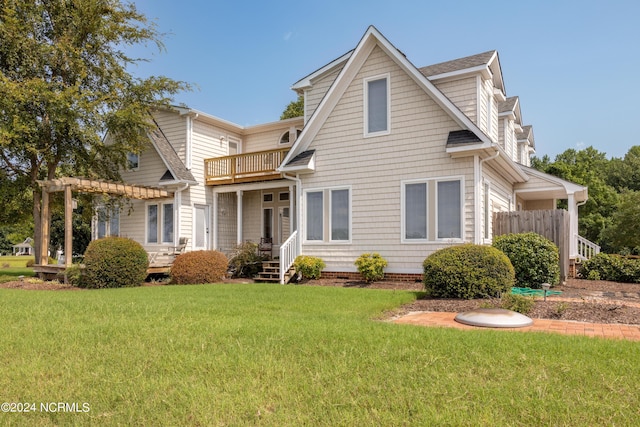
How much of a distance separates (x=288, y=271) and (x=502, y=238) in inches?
262

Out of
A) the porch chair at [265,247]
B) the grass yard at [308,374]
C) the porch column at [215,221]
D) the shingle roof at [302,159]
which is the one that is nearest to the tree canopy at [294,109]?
the porch column at [215,221]

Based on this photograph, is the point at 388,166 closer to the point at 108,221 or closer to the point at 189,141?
the point at 189,141

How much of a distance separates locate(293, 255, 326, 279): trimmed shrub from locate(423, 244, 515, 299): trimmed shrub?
499 cm

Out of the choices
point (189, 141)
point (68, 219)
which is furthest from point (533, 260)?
point (68, 219)

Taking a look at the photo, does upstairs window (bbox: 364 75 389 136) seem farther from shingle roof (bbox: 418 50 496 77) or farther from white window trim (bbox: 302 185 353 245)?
white window trim (bbox: 302 185 353 245)

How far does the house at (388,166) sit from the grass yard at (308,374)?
7.32 meters

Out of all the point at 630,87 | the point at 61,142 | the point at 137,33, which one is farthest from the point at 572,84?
the point at 61,142

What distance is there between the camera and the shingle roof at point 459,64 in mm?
13945

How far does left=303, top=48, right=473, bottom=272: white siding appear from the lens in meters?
13.0

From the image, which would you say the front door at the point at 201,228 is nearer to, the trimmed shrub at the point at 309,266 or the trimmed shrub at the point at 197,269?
the trimmed shrub at the point at 197,269

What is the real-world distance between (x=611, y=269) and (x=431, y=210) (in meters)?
7.05

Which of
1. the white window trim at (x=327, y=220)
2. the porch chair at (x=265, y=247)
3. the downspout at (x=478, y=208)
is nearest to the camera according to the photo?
the downspout at (x=478, y=208)

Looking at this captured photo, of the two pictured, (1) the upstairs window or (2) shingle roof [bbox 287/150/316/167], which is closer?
(1) the upstairs window

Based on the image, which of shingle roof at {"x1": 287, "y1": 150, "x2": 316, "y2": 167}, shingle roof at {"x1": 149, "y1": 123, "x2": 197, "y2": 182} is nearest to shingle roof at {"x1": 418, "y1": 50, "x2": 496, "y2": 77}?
shingle roof at {"x1": 287, "y1": 150, "x2": 316, "y2": 167}
